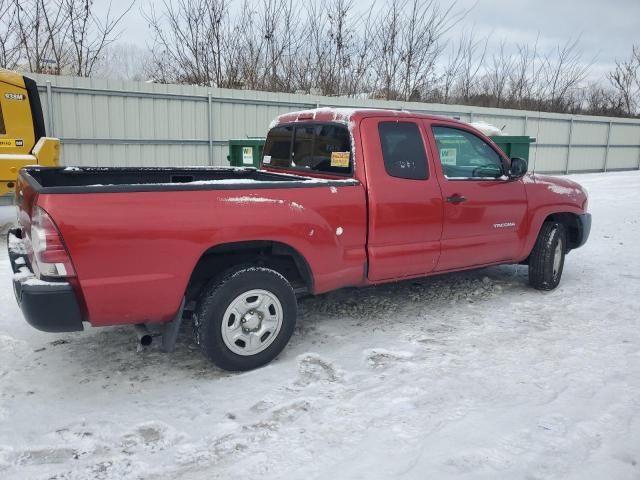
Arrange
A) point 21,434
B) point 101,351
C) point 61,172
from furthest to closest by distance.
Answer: point 61,172
point 101,351
point 21,434

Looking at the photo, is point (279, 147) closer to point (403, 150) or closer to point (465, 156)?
point (403, 150)

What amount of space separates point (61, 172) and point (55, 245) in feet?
5.63

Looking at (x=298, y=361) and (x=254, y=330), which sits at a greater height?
(x=254, y=330)

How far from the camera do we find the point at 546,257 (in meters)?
5.42

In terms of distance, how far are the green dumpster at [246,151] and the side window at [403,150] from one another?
542 cm

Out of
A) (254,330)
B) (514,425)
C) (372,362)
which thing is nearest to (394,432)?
(514,425)

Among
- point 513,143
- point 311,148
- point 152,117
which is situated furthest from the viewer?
point 152,117

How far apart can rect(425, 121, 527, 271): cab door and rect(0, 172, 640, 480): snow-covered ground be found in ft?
1.83

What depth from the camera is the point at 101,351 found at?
12.8 ft

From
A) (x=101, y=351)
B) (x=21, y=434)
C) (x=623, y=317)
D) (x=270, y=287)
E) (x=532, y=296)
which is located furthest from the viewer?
(x=532, y=296)

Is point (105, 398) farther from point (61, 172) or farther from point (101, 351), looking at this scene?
point (61, 172)

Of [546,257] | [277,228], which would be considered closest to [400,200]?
[277,228]

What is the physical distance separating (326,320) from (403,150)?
159 cm

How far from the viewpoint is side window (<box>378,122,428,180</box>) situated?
4223 mm
